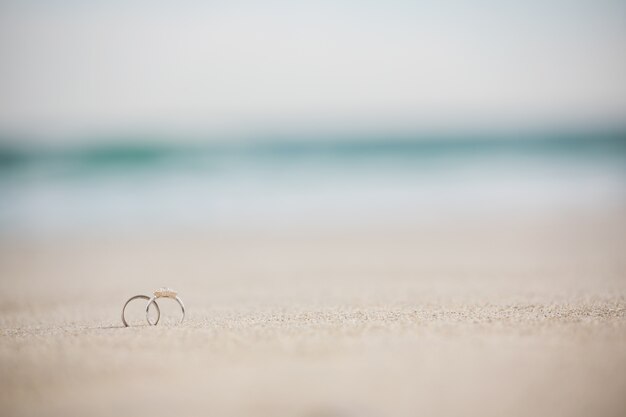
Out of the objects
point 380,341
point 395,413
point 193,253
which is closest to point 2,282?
point 193,253

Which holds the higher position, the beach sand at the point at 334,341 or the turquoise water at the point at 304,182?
the turquoise water at the point at 304,182

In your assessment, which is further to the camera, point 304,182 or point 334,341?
point 304,182

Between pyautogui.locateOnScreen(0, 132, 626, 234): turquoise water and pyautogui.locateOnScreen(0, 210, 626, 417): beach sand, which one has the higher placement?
pyautogui.locateOnScreen(0, 132, 626, 234): turquoise water

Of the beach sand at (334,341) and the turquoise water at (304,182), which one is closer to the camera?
the beach sand at (334,341)

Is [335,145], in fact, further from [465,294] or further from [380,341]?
[380,341]

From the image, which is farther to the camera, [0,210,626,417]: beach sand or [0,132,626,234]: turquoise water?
[0,132,626,234]: turquoise water
